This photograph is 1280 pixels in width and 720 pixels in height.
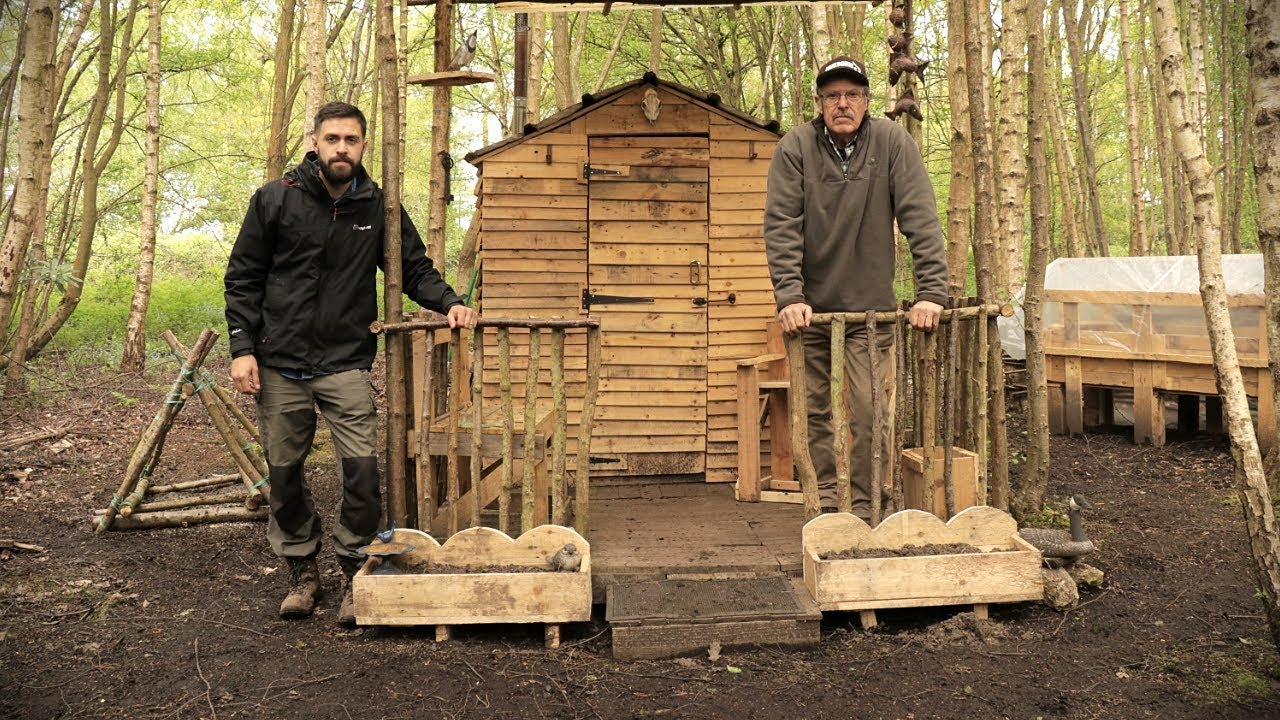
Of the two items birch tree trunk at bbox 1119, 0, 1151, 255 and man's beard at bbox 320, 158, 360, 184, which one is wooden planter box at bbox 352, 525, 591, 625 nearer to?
man's beard at bbox 320, 158, 360, 184

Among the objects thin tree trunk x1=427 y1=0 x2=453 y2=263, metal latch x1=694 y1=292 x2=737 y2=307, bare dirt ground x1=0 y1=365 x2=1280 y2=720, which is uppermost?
thin tree trunk x1=427 y1=0 x2=453 y2=263

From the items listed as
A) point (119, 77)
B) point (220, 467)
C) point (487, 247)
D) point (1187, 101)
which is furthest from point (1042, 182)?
point (119, 77)

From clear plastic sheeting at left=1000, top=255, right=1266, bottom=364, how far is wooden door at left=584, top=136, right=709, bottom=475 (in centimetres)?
328

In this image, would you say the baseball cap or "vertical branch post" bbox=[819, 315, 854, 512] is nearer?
"vertical branch post" bbox=[819, 315, 854, 512]

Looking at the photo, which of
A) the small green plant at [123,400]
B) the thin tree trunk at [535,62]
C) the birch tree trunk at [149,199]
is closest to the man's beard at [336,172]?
the thin tree trunk at [535,62]

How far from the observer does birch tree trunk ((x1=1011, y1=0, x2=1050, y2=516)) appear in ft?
17.8

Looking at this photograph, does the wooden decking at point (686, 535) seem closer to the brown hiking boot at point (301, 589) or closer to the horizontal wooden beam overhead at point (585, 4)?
the brown hiking boot at point (301, 589)

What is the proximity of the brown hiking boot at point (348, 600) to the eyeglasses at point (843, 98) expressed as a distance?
123 inches

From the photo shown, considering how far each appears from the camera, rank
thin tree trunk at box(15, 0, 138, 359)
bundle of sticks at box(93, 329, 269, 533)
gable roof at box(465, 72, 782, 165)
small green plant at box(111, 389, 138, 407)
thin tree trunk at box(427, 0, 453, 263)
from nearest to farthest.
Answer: bundle of sticks at box(93, 329, 269, 533) → thin tree trunk at box(427, 0, 453, 263) → gable roof at box(465, 72, 782, 165) → small green plant at box(111, 389, 138, 407) → thin tree trunk at box(15, 0, 138, 359)

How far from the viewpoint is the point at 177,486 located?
623 centimetres

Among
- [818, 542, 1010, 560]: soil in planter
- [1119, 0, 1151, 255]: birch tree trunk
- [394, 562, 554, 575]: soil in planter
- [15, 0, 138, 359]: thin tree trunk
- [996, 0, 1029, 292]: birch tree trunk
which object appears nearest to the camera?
[394, 562, 554, 575]: soil in planter

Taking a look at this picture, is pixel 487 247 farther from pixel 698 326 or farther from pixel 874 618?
pixel 874 618

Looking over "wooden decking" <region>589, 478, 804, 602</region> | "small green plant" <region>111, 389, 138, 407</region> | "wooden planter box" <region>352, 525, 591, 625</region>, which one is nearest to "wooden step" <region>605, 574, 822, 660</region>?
"wooden planter box" <region>352, 525, 591, 625</region>

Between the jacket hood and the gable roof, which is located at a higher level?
the gable roof
